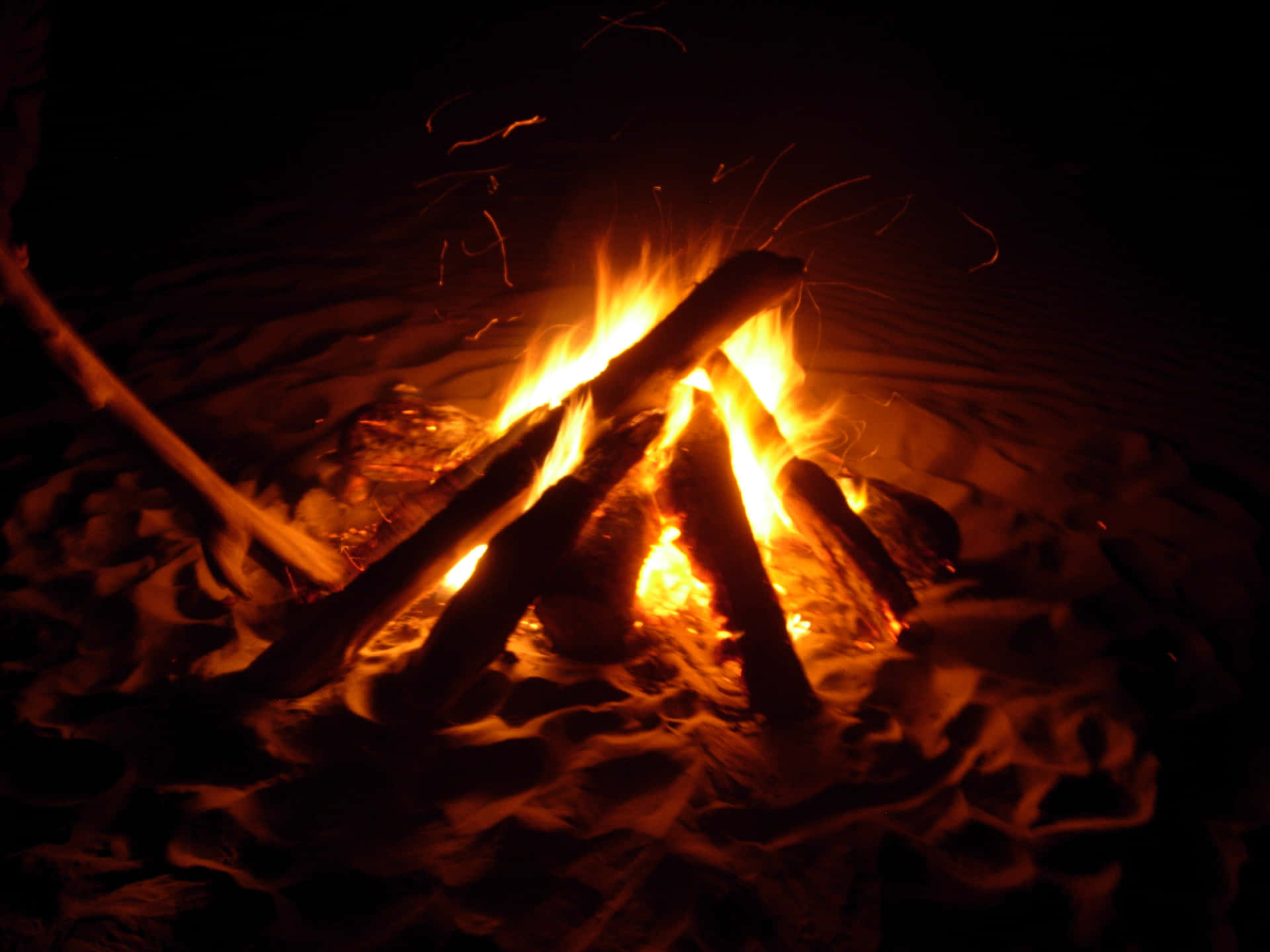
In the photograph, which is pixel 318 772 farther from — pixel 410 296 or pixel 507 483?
pixel 410 296

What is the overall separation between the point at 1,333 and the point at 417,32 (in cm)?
1366

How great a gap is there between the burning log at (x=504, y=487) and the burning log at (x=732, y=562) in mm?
287

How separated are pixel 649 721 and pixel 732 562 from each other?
59cm

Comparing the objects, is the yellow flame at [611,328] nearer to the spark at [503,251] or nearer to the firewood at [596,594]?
the firewood at [596,594]

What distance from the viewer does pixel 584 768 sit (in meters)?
1.84

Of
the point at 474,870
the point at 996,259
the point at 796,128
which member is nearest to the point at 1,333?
the point at 474,870

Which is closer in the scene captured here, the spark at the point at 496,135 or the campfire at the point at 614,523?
the campfire at the point at 614,523

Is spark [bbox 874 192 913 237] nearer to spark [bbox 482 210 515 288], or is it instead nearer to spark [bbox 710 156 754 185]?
spark [bbox 710 156 754 185]

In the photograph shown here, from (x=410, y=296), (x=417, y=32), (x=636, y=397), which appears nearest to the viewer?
(x=636, y=397)

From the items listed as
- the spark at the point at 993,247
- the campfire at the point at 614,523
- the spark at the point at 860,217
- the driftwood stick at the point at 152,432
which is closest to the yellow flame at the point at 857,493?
the campfire at the point at 614,523

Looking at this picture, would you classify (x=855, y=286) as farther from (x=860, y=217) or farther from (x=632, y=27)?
(x=860, y=217)

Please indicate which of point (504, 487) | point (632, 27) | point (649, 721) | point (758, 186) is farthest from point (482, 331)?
point (758, 186)

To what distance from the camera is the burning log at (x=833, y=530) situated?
2350 mm

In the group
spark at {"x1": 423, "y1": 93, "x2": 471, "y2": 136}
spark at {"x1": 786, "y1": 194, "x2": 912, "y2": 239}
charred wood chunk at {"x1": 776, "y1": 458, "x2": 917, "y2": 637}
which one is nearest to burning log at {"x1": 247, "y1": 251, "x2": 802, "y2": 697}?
charred wood chunk at {"x1": 776, "y1": 458, "x2": 917, "y2": 637}
